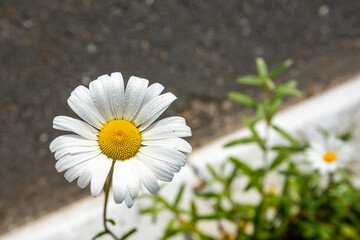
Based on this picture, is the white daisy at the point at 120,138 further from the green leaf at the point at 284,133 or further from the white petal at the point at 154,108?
the green leaf at the point at 284,133

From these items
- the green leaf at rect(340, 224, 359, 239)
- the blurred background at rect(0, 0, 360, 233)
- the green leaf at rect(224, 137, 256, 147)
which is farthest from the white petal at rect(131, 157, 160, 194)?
the green leaf at rect(340, 224, 359, 239)

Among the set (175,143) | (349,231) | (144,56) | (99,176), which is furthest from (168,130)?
(349,231)

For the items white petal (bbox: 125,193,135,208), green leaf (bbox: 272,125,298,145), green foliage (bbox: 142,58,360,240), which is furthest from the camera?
green foliage (bbox: 142,58,360,240)

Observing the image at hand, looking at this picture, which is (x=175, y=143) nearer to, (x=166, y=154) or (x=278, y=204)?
(x=166, y=154)

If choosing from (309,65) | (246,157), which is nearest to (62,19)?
(246,157)

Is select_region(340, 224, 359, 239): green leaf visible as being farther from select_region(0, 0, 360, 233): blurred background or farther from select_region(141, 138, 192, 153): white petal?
select_region(141, 138, 192, 153): white petal

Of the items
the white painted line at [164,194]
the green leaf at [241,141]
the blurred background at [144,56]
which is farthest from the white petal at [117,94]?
the white painted line at [164,194]

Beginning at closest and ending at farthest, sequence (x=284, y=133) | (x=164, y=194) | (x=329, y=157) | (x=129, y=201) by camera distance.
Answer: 1. (x=129, y=201)
2. (x=284, y=133)
3. (x=329, y=157)
4. (x=164, y=194)
